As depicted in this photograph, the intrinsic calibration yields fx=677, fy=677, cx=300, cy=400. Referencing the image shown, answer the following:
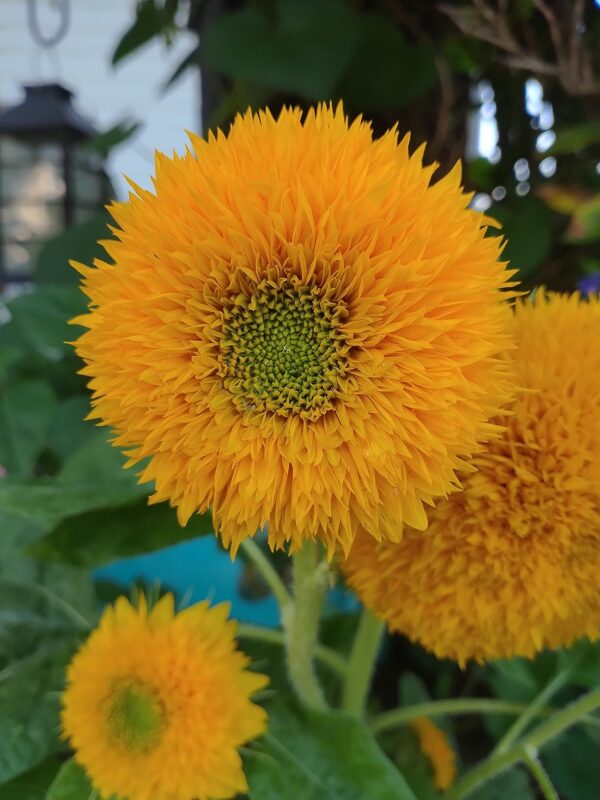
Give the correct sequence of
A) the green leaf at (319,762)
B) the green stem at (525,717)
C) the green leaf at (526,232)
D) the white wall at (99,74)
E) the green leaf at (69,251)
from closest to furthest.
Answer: the green leaf at (319,762)
the green stem at (525,717)
the green leaf at (526,232)
the green leaf at (69,251)
the white wall at (99,74)

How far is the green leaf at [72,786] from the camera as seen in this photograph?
0.36 meters

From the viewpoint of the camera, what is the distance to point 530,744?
0.41m

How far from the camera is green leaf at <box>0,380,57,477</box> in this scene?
0.64 metres

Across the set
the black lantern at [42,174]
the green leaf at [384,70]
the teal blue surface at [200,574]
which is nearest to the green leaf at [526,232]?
the green leaf at [384,70]

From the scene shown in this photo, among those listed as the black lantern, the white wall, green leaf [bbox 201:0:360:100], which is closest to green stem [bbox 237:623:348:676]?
green leaf [bbox 201:0:360:100]

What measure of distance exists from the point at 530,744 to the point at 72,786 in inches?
10.4

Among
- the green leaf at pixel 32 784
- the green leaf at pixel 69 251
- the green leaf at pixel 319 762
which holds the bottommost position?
the green leaf at pixel 32 784

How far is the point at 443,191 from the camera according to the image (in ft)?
0.78

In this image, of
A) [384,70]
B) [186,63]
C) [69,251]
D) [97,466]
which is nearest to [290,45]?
[384,70]

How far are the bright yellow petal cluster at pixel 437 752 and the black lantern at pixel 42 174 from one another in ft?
3.22

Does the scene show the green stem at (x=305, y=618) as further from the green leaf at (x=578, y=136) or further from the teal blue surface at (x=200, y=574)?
the green leaf at (x=578, y=136)

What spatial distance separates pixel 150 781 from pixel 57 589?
189 millimetres

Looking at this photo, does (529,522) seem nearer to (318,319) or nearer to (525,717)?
(318,319)

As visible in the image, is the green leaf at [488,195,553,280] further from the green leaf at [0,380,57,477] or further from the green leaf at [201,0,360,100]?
the green leaf at [0,380,57,477]
